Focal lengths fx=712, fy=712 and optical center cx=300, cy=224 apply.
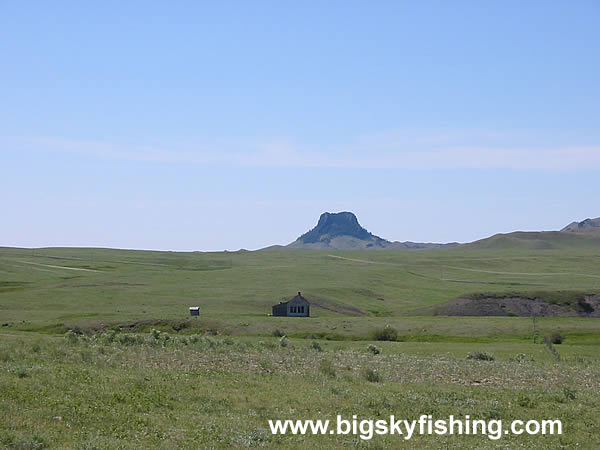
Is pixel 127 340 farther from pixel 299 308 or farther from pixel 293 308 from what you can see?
pixel 299 308

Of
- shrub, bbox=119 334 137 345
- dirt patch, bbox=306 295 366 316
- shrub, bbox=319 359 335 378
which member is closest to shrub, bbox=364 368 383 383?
shrub, bbox=319 359 335 378

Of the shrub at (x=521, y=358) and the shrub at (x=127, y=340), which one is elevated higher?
the shrub at (x=127, y=340)

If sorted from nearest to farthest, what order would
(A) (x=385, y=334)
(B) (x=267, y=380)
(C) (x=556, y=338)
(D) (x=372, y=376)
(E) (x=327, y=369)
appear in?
(B) (x=267, y=380) → (D) (x=372, y=376) → (E) (x=327, y=369) → (C) (x=556, y=338) → (A) (x=385, y=334)

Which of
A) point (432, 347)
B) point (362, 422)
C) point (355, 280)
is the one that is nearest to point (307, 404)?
point (362, 422)

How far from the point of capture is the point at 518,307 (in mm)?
99250

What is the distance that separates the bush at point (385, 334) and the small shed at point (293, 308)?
950 inches

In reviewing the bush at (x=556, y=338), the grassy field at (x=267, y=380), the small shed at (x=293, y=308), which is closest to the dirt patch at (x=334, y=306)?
the small shed at (x=293, y=308)

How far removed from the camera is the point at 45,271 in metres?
158

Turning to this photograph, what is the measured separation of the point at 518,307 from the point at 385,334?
40518 millimetres

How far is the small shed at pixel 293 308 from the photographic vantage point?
8956cm

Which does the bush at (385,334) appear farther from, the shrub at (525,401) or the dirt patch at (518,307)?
the shrub at (525,401)

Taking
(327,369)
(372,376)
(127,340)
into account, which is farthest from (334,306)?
(372,376)

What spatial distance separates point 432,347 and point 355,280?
98.2 metres

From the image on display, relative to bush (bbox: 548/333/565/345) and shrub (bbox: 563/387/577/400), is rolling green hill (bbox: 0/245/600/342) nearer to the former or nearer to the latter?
bush (bbox: 548/333/565/345)
